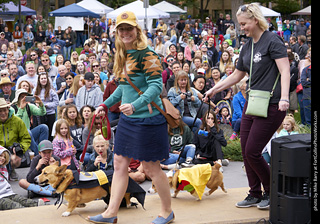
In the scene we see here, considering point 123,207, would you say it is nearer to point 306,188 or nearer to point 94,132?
point 306,188

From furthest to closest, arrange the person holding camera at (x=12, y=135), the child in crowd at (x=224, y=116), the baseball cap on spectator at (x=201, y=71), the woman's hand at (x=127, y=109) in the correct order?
the baseball cap on spectator at (x=201, y=71) < the child in crowd at (x=224, y=116) < the person holding camera at (x=12, y=135) < the woman's hand at (x=127, y=109)

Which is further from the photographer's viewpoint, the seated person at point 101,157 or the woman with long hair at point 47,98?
the woman with long hair at point 47,98

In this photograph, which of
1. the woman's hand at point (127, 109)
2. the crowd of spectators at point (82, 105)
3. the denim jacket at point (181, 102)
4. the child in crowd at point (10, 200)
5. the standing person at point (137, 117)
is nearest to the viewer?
the woman's hand at point (127, 109)

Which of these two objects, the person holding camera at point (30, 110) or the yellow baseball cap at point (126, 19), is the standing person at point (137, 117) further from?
the person holding camera at point (30, 110)

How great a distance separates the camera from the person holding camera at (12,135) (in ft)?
27.8

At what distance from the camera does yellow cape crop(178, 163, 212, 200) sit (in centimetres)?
597

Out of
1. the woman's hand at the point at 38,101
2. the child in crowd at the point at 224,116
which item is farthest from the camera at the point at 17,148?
the child in crowd at the point at 224,116

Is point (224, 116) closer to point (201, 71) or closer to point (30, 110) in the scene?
point (201, 71)

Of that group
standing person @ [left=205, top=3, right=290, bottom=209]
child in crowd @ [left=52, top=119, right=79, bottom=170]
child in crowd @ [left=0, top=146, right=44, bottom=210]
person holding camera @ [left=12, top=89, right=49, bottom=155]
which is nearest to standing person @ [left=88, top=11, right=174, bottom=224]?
standing person @ [left=205, top=3, right=290, bottom=209]

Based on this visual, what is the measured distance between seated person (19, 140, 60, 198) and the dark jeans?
129 inches

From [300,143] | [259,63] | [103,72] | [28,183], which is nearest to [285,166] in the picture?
[300,143]

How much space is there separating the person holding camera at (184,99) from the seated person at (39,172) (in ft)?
10.8

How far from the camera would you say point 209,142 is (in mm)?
9117

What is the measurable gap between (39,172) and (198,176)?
2682 mm
